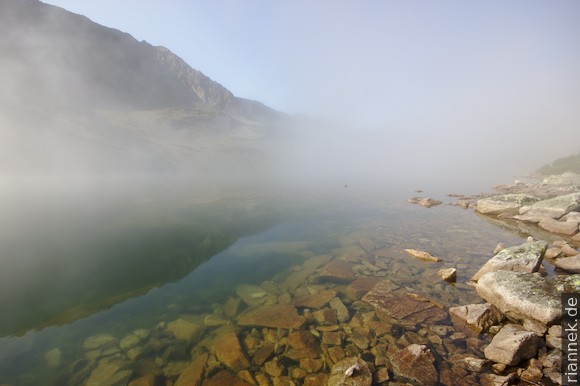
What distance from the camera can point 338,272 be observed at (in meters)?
14.1

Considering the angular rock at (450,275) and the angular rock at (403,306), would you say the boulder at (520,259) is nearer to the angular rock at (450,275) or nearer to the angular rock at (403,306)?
the angular rock at (450,275)

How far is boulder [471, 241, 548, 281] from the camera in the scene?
1070 centimetres

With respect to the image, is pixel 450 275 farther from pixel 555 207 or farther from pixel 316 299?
pixel 555 207

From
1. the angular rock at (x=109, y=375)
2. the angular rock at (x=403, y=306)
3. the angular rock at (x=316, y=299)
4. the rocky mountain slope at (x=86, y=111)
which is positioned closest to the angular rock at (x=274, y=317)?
the angular rock at (x=316, y=299)

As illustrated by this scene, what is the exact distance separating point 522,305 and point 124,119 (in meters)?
164

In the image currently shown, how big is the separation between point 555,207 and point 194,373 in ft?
91.0

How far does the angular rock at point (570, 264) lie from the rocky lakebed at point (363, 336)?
0.05 metres

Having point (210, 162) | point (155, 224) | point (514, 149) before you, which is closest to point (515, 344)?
point (155, 224)

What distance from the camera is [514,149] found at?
170 meters

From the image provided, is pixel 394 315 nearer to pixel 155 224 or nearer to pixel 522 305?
pixel 522 305

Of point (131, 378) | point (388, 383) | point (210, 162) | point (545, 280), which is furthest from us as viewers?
point (210, 162)

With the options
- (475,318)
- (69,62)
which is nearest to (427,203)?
(475,318)

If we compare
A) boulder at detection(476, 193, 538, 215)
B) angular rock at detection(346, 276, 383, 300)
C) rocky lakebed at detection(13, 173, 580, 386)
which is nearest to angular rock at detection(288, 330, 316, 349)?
rocky lakebed at detection(13, 173, 580, 386)

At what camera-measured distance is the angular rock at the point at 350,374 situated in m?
6.69
